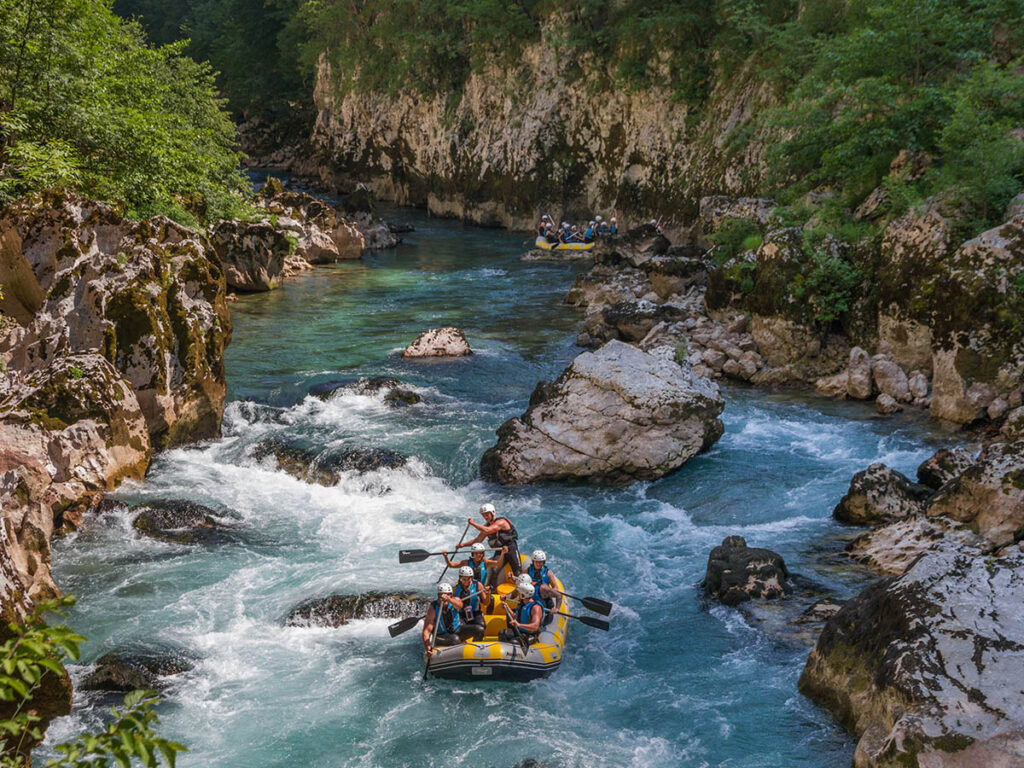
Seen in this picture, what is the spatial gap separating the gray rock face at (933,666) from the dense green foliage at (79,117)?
584 inches

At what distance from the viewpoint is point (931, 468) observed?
11.2 m

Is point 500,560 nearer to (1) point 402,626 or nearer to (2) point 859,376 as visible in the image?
(1) point 402,626

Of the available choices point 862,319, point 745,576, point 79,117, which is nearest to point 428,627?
point 745,576

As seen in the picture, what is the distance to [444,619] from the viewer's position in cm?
887

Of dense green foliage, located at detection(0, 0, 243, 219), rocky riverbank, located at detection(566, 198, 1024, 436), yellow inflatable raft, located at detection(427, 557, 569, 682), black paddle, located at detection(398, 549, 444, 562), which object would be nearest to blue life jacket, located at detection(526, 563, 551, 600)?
yellow inflatable raft, located at detection(427, 557, 569, 682)

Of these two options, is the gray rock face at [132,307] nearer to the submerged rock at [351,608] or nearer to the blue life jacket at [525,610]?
the submerged rock at [351,608]

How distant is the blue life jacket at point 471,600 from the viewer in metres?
9.01

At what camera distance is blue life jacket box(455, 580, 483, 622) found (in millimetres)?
9008

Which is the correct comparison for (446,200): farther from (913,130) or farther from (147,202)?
(913,130)

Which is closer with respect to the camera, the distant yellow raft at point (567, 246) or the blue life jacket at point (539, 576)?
the blue life jacket at point (539, 576)

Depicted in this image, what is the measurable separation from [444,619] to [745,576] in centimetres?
336

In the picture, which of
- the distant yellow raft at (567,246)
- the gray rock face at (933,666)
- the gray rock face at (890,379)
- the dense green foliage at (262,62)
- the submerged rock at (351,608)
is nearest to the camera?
the gray rock face at (933,666)

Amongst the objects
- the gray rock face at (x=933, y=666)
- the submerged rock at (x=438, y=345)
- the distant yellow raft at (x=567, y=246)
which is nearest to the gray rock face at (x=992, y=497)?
the gray rock face at (x=933, y=666)

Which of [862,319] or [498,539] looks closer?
[498,539]
